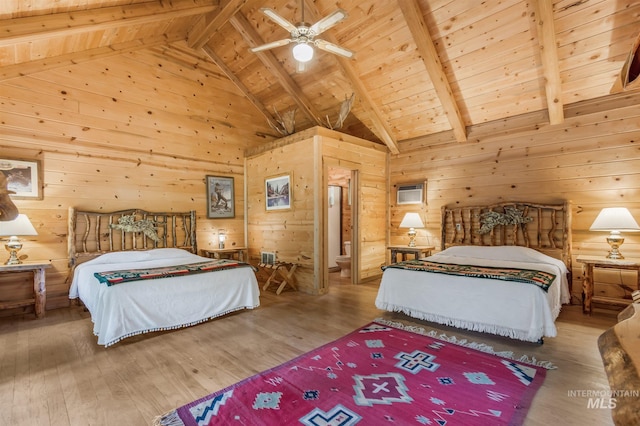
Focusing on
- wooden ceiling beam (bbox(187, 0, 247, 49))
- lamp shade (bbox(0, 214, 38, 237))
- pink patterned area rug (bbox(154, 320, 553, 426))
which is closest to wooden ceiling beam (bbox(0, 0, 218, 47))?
wooden ceiling beam (bbox(187, 0, 247, 49))

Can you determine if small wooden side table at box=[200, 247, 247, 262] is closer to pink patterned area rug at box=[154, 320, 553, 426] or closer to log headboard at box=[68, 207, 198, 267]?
log headboard at box=[68, 207, 198, 267]

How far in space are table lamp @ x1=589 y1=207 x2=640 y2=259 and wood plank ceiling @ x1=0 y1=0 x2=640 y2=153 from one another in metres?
1.42

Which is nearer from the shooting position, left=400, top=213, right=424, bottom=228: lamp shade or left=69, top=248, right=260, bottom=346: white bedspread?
left=69, top=248, right=260, bottom=346: white bedspread

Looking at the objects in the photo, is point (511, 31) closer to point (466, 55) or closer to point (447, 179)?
point (466, 55)

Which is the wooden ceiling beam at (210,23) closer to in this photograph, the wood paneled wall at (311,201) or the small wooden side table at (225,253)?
the wood paneled wall at (311,201)

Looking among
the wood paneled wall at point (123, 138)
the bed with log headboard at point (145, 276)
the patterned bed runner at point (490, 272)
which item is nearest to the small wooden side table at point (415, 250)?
the patterned bed runner at point (490, 272)

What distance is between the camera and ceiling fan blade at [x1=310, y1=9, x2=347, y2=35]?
2893 millimetres

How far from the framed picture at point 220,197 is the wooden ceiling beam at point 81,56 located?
225 centimetres

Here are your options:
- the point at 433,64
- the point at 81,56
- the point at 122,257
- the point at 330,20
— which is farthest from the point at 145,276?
the point at 433,64

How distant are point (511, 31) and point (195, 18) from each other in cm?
444

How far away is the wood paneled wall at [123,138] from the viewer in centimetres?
411

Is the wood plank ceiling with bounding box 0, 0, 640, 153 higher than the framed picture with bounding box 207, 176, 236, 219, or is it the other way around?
A: the wood plank ceiling with bounding box 0, 0, 640, 153

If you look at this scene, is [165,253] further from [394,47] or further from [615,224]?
[615,224]

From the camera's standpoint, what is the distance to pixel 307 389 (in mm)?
2131
